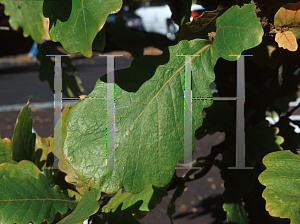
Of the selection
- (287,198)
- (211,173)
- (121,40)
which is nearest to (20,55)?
(211,173)

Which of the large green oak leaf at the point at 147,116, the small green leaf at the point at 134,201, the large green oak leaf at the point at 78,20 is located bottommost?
the small green leaf at the point at 134,201

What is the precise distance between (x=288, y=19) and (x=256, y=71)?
583mm

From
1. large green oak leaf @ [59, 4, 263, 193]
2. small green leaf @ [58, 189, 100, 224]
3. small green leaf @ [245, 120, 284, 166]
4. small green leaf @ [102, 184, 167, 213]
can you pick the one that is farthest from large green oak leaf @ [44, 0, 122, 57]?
small green leaf @ [245, 120, 284, 166]

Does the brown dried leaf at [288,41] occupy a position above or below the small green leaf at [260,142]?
above

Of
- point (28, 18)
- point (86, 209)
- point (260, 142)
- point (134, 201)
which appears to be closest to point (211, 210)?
point (260, 142)

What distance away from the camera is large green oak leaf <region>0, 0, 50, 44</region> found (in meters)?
0.83

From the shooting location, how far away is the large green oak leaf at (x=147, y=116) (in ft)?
2.20

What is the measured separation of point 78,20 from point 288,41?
47 centimetres

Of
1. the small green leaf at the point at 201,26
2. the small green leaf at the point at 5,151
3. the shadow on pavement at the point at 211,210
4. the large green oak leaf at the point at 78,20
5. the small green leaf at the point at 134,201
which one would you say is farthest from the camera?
the shadow on pavement at the point at 211,210

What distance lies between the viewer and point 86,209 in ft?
2.31

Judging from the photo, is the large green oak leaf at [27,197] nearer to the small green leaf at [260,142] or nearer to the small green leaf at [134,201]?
the small green leaf at [134,201]

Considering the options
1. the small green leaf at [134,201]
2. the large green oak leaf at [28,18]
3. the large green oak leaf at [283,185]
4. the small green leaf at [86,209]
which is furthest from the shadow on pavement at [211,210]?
the large green oak leaf at [28,18]

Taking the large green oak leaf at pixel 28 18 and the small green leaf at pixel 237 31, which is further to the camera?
the large green oak leaf at pixel 28 18

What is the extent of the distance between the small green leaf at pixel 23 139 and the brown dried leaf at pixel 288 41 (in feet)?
2.37
